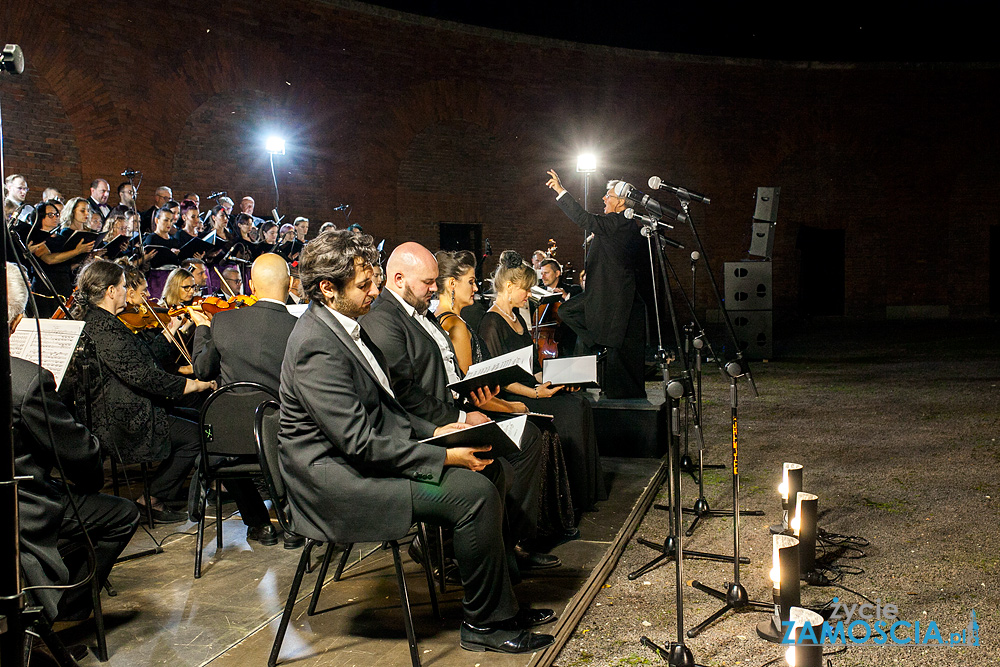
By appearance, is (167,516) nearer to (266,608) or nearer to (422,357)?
(266,608)

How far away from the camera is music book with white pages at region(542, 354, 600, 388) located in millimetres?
4059

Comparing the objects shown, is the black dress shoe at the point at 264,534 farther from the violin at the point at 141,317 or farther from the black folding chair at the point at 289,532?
the violin at the point at 141,317

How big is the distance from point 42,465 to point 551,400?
2.56 metres

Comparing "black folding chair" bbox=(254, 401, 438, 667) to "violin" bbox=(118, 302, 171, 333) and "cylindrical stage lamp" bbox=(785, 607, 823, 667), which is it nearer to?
"cylindrical stage lamp" bbox=(785, 607, 823, 667)

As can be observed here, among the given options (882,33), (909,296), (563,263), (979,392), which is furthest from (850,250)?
(979,392)

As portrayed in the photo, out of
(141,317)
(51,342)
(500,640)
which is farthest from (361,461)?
(141,317)

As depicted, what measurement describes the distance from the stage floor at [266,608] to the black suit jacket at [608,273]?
240 centimetres

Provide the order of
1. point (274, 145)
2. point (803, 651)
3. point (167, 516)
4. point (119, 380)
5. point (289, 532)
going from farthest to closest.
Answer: point (274, 145) < point (167, 516) < point (119, 380) < point (289, 532) < point (803, 651)

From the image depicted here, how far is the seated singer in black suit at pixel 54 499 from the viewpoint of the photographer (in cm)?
250

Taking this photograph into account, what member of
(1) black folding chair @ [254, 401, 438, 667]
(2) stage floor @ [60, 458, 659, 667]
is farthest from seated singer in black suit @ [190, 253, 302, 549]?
(1) black folding chair @ [254, 401, 438, 667]

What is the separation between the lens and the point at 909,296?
17.7 meters

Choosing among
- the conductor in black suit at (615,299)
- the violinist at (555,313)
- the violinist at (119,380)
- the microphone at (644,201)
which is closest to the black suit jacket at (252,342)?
the violinist at (119,380)

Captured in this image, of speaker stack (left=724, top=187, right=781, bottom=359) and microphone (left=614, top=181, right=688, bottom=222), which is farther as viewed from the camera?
speaker stack (left=724, top=187, right=781, bottom=359)

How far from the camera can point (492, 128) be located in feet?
50.5
